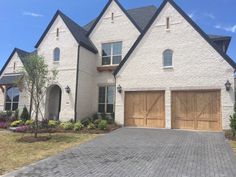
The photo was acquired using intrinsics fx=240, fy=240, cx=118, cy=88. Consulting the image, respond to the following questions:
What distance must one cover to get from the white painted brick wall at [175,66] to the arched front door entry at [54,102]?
20.2 feet

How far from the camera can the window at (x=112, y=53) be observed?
67.8 feet

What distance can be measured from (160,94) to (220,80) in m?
3.96

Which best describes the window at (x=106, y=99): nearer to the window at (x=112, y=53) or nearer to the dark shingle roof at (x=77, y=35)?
the window at (x=112, y=53)

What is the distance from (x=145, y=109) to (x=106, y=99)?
4743 mm

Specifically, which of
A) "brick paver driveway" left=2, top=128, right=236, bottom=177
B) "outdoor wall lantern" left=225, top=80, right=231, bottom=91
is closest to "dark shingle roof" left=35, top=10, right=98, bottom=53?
"brick paver driveway" left=2, top=128, right=236, bottom=177

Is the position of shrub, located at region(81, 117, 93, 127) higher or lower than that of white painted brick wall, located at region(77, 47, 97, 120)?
lower

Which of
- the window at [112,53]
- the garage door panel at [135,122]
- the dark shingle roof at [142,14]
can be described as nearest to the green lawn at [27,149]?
the garage door panel at [135,122]

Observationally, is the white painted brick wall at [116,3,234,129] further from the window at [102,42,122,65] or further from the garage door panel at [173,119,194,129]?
the window at [102,42,122,65]

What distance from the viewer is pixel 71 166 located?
789 cm

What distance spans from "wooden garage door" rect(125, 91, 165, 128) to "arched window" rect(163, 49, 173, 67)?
209 cm

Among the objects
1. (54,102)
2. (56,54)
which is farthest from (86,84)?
(56,54)

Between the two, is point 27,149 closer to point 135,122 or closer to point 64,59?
point 135,122

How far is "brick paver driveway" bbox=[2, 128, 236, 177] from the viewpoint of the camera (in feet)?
23.6

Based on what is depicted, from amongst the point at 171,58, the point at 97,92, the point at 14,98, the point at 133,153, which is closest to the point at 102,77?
the point at 97,92
